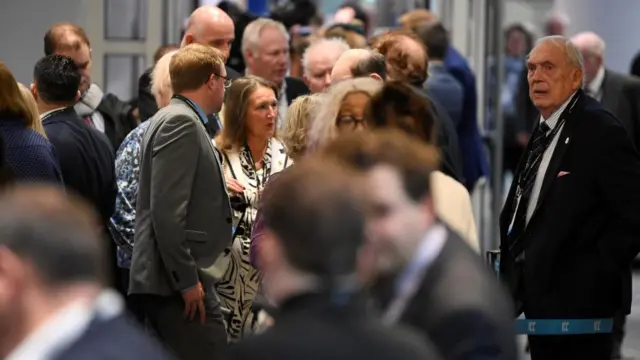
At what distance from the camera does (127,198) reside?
6.52 meters

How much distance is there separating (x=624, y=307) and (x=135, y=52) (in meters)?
5.16

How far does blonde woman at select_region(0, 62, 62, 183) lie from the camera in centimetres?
580

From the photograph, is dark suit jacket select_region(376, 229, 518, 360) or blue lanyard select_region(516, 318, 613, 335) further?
blue lanyard select_region(516, 318, 613, 335)

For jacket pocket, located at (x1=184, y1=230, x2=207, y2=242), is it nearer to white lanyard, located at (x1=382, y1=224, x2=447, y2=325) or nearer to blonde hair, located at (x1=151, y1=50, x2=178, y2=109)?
blonde hair, located at (x1=151, y1=50, x2=178, y2=109)

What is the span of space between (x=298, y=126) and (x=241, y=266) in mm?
984

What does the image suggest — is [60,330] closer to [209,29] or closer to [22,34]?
[209,29]

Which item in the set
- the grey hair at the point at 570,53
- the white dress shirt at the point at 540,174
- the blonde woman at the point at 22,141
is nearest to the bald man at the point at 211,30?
the blonde woman at the point at 22,141

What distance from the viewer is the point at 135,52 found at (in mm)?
10141

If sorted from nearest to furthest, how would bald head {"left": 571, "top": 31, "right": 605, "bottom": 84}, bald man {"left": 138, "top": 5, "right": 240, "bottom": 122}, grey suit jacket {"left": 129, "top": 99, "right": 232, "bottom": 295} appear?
grey suit jacket {"left": 129, "top": 99, "right": 232, "bottom": 295}
bald man {"left": 138, "top": 5, "right": 240, "bottom": 122}
bald head {"left": 571, "top": 31, "right": 605, "bottom": 84}

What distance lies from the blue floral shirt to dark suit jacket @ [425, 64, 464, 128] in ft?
8.04

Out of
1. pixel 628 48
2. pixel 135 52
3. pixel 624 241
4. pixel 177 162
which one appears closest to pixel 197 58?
pixel 177 162

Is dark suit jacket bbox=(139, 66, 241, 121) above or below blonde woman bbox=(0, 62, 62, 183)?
below

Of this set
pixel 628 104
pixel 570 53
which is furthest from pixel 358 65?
pixel 628 104

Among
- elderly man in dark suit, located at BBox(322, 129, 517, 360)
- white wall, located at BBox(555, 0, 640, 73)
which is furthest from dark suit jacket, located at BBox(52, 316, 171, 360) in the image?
white wall, located at BBox(555, 0, 640, 73)
